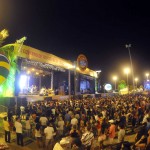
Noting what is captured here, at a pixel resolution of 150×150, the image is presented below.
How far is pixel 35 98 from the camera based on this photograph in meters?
30.2

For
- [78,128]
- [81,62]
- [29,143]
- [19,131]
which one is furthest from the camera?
[81,62]

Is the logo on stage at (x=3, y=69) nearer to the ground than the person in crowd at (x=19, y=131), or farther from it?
farther from it

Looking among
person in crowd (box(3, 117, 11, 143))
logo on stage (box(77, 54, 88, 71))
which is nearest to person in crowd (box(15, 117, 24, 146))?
person in crowd (box(3, 117, 11, 143))

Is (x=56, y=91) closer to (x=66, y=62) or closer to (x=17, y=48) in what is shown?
(x=66, y=62)

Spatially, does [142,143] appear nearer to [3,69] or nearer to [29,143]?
[3,69]

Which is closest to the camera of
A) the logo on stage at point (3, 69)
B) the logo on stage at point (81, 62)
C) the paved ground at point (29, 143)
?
the logo on stage at point (3, 69)

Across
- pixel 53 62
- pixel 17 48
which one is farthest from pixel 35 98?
pixel 17 48

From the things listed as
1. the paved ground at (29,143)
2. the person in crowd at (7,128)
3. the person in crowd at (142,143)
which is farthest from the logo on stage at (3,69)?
the paved ground at (29,143)

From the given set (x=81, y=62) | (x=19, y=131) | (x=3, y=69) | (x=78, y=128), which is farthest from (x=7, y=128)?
(x=81, y=62)

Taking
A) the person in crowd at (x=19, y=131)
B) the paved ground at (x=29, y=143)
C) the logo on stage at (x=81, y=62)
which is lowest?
the paved ground at (x=29, y=143)

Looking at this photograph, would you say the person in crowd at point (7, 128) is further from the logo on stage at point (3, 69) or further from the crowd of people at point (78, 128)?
the logo on stage at point (3, 69)

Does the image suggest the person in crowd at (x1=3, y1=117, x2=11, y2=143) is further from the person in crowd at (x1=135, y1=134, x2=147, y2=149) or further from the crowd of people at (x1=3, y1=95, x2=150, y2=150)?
the person in crowd at (x1=135, y1=134, x2=147, y2=149)

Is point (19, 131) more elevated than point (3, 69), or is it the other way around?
point (3, 69)

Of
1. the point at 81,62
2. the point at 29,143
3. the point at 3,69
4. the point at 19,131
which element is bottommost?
the point at 29,143
